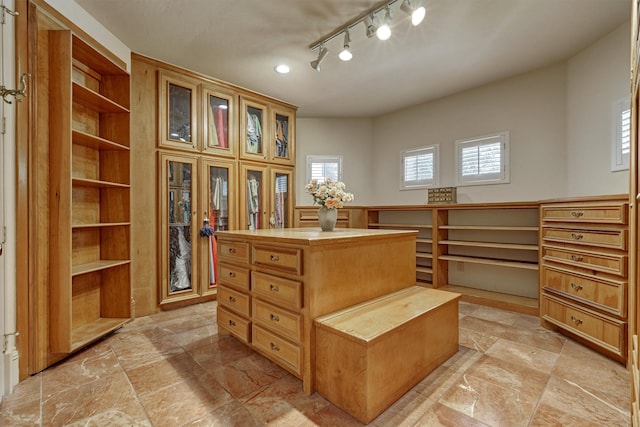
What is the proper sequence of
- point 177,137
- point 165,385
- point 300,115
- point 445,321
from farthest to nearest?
1. point 300,115
2. point 177,137
3. point 445,321
4. point 165,385

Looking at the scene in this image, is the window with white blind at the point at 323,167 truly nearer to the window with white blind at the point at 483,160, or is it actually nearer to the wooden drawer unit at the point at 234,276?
the window with white blind at the point at 483,160

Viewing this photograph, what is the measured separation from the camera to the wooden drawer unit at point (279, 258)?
175cm

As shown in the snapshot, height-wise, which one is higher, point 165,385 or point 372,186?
point 372,186

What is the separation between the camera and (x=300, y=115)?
4.87 metres

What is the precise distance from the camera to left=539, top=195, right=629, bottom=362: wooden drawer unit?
6.63 feet

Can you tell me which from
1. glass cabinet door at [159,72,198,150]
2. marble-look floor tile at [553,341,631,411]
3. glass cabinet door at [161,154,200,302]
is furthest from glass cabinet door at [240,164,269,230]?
marble-look floor tile at [553,341,631,411]

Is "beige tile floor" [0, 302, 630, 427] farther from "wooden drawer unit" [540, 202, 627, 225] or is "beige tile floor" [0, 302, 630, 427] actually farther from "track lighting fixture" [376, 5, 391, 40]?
"track lighting fixture" [376, 5, 391, 40]

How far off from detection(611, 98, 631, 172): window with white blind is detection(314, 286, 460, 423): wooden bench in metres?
2.03

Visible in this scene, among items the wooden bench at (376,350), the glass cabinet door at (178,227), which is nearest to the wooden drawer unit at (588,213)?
the wooden bench at (376,350)

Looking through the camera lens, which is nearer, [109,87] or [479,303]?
[109,87]

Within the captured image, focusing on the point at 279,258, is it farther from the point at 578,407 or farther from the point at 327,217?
the point at 578,407

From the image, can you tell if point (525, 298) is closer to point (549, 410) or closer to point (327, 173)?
point (549, 410)

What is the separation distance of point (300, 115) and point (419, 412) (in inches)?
171

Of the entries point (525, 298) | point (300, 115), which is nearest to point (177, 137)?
point (300, 115)
